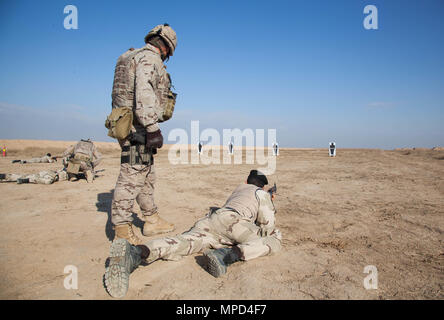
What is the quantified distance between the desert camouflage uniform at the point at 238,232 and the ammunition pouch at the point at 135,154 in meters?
0.92

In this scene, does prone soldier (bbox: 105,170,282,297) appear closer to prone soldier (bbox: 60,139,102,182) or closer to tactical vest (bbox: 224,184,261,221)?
tactical vest (bbox: 224,184,261,221)

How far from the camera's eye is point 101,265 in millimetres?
2633

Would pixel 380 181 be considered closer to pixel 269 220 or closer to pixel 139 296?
pixel 269 220

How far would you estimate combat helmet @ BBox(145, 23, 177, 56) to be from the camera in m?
3.15

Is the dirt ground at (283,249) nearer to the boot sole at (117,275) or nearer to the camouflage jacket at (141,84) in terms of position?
the boot sole at (117,275)

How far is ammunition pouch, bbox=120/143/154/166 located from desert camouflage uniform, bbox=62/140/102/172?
509cm

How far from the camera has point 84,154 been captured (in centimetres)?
736

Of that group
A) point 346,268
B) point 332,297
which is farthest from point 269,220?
point 332,297

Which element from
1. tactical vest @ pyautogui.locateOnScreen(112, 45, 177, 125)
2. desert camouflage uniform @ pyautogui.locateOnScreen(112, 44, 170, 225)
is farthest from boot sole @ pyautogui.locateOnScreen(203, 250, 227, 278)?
tactical vest @ pyautogui.locateOnScreen(112, 45, 177, 125)

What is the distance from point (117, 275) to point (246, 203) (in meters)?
1.44

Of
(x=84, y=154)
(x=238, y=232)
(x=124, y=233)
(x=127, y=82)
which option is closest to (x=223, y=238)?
(x=238, y=232)
